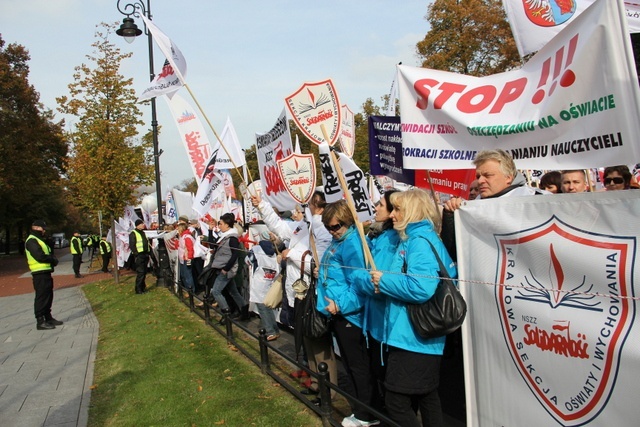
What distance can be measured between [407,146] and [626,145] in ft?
4.84

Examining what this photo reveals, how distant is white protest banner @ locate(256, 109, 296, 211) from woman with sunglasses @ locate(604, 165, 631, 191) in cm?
389

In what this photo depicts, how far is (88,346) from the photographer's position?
818cm

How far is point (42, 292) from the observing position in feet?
31.9

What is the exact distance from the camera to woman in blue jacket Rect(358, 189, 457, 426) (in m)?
3.12

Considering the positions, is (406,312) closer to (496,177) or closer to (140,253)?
(496,177)

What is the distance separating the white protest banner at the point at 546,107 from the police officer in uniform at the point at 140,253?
37.3 ft

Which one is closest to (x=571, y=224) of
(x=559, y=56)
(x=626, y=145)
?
(x=626, y=145)

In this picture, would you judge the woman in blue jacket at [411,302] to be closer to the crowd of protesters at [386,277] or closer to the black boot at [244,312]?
the crowd of protesters at [386,277]

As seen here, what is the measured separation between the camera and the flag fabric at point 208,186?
8.98 metres

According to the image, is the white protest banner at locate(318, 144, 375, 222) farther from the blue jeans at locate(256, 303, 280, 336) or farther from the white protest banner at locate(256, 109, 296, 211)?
the blue jeans at locate(256, 303, 280, 336)

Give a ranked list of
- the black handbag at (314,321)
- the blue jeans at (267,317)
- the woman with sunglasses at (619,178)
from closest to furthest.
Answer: the black handbag at (314,321) < the woman with sunglasses at (619,178) < the blue jeans at (267,317)

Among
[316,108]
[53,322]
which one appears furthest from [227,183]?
[316,108]

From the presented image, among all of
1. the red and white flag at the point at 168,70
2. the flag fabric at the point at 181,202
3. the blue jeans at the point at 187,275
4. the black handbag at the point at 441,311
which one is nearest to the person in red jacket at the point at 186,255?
the blue jeans at the point at 187,275

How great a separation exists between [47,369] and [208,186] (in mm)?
3744
